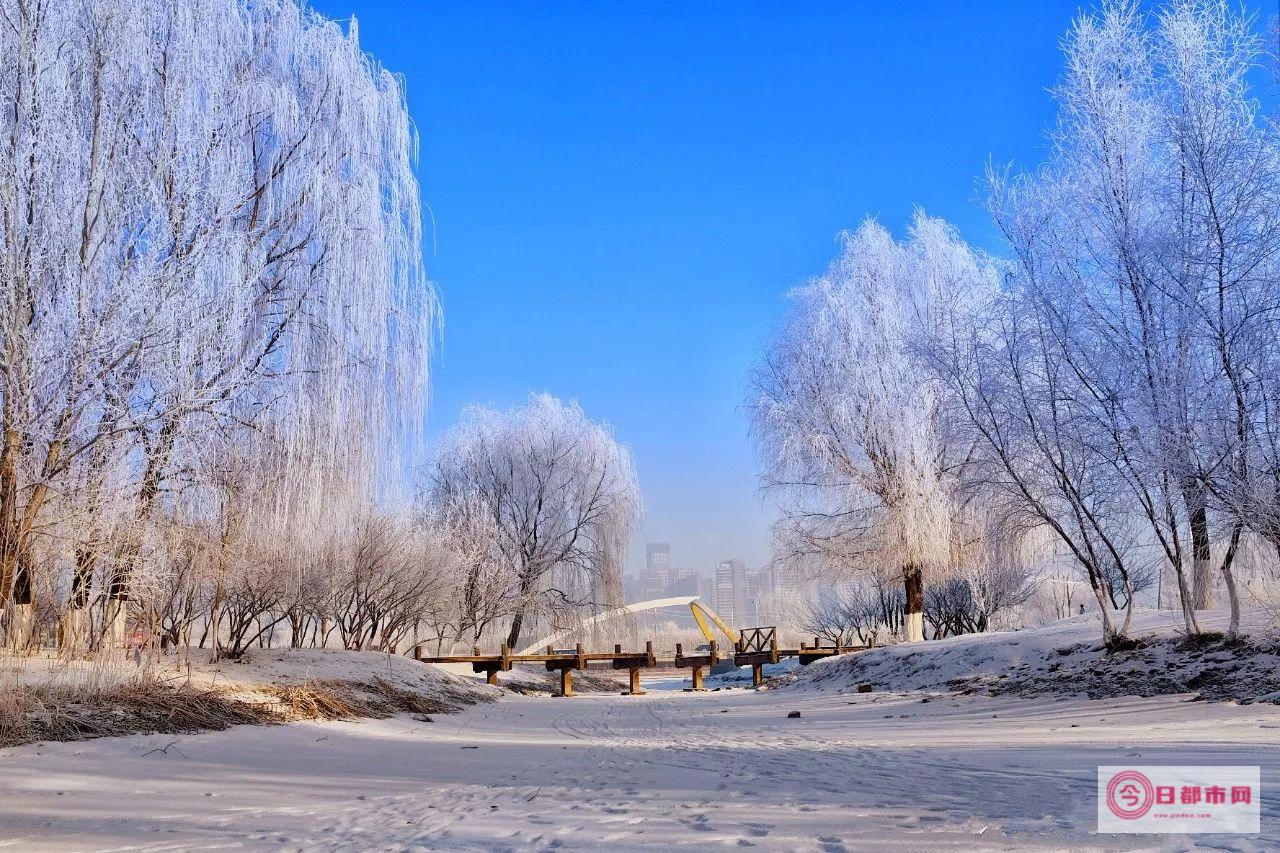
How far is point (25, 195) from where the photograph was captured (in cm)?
711

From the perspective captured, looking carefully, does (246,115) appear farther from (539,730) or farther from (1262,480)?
(1262,480)

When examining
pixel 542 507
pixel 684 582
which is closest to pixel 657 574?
pixel 684 582

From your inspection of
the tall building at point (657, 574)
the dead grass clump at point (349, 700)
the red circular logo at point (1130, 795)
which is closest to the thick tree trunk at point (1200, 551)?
the red circular logo at point (1130, 795)

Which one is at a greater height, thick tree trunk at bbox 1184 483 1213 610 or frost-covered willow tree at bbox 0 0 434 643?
frost-covered willow tree at bbox 0 0 434 643

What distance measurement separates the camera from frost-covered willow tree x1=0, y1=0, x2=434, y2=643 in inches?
278

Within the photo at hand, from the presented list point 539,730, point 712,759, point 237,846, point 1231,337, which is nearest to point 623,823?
point 237,846

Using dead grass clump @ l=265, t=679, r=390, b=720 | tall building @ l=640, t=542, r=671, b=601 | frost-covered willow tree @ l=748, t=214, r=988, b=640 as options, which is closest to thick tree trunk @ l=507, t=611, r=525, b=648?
frost-covered willow tree @ l=748, t=214, r=988, b=640

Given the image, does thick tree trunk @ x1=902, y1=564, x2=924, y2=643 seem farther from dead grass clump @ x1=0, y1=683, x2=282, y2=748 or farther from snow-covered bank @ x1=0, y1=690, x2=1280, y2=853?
dead grass clump @ x1=0, y1=683, x2=282, y2=748

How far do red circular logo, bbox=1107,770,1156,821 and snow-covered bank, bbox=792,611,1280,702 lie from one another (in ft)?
13.3

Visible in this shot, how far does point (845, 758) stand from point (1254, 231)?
7.64m

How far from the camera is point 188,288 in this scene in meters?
7.96

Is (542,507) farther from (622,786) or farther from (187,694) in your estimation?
(622,786)

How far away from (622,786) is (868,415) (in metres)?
16.8

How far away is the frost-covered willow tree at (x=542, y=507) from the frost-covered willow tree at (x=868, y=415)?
8.48 m
